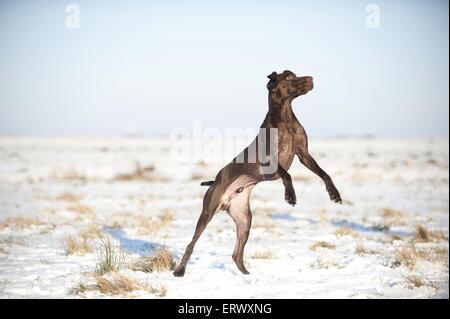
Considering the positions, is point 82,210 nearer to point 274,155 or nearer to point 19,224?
point 19,224

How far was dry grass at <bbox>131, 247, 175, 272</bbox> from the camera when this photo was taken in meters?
5.99

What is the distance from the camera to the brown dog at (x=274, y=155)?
5250 millimetres

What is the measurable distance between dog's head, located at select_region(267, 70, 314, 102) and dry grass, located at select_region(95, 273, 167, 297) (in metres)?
2.62

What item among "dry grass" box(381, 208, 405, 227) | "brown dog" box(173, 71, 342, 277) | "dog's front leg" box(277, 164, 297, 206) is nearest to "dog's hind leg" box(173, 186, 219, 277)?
"brown dog" box(173, 71, 342, 277)

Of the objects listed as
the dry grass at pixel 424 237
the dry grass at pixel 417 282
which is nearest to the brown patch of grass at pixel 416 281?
the dry grass at pixel 417 282

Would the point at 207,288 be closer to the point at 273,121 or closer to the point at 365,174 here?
the point at 273,121

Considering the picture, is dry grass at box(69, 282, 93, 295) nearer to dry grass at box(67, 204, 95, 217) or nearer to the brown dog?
the brown dog

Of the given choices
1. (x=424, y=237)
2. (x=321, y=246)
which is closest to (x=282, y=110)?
(x=321, y=246)

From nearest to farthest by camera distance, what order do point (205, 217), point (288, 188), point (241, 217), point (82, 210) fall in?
point (288, 188)
point (205, 217)
point (241, 217)
point (82, 210)

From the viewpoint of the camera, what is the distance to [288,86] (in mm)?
5418

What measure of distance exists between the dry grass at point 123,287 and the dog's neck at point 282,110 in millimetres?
2371

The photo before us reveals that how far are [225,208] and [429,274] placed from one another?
2.81 m

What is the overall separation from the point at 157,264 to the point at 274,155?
2.26 meters

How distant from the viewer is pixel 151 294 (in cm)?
484
